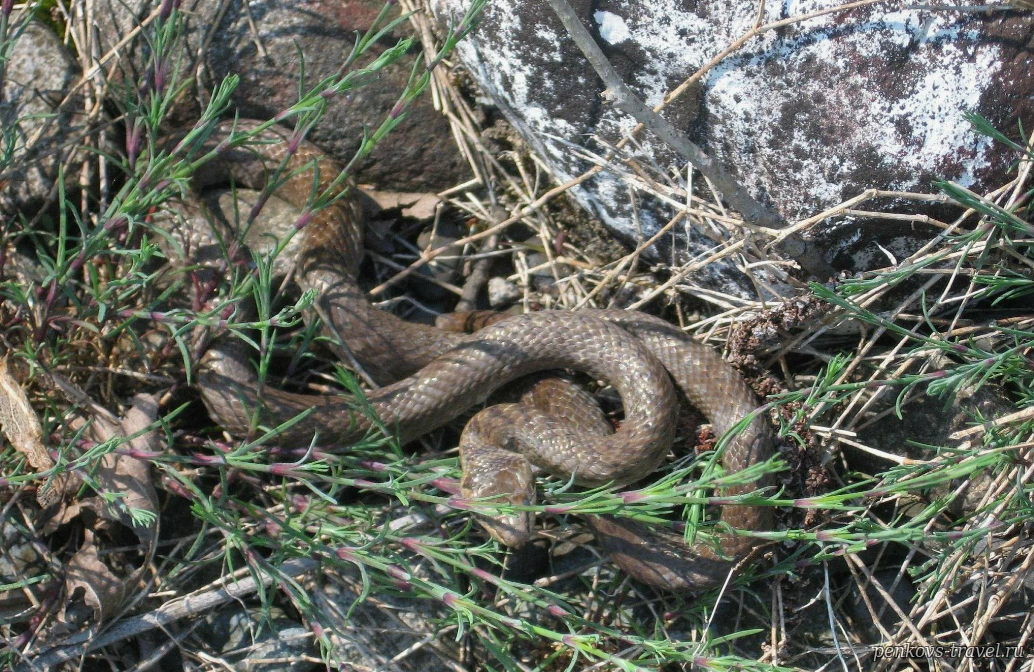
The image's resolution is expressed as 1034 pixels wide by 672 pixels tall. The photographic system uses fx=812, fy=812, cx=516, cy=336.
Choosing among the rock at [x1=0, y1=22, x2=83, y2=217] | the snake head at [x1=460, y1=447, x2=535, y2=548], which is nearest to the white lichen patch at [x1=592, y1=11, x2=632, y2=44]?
the snake head at [x1=460, y1=447, x2=535, y2=548]

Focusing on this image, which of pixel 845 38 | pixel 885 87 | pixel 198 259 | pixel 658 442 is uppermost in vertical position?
pixel 198 259

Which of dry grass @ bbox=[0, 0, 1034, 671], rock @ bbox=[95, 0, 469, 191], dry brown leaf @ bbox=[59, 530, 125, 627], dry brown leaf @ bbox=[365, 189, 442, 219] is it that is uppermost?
rock @ bbox=[95, 0, 469, 191]

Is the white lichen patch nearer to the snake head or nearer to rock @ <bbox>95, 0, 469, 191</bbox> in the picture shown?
rock @ <bbox>95, 0, 469, 191</bbox>

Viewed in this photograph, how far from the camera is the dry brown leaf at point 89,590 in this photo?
11.8 ft

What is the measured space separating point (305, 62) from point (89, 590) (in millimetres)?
2922

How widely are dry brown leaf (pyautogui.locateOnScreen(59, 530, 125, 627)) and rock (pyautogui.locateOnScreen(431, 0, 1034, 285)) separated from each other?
2963mm

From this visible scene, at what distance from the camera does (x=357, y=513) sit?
350 centimetres

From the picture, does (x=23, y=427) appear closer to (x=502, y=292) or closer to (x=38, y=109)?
A: (x=38, y=109)

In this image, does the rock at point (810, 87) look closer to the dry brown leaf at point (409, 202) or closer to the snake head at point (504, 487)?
the dry brown leaf at point (409, 202)

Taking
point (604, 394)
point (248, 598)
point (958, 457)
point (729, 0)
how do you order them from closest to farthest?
1. point (958, 457)
2. point (729, 0)
3. point (248, 598)
4. point (604, 394)

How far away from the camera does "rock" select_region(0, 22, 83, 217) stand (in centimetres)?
427

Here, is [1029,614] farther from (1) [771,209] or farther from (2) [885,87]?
(2) [885,87]

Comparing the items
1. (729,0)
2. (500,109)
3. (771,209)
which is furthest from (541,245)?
(729,0)

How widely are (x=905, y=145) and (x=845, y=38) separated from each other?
530 mm
